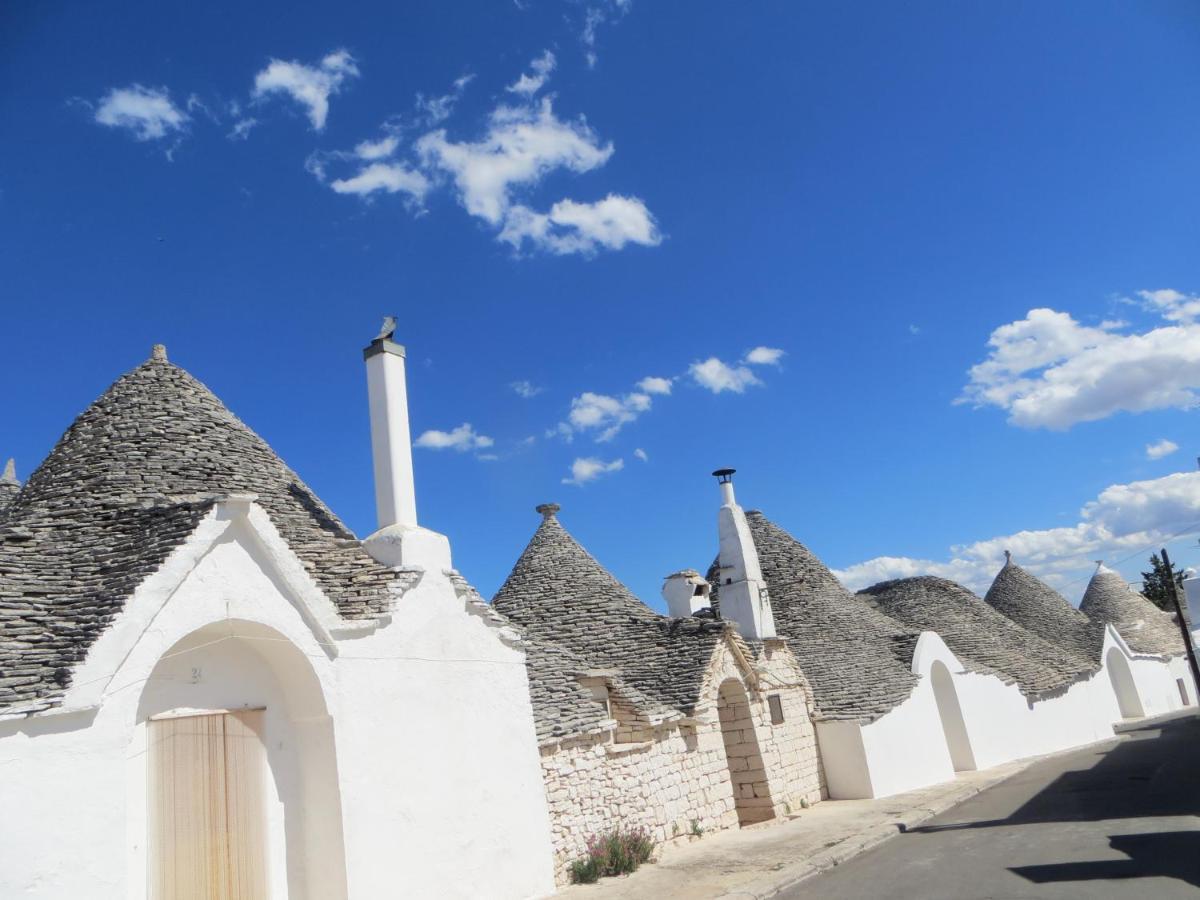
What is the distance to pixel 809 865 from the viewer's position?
31.9ft

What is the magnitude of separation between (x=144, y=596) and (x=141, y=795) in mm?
1528

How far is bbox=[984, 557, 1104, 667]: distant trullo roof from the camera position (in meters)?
31.2

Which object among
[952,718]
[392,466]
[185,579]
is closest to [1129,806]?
[952,718]

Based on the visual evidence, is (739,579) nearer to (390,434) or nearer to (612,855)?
(612,855)

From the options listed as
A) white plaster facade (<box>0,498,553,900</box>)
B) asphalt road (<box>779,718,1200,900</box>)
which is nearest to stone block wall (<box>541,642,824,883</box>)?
white plaster facade (<box>0,498,553,900</box>)

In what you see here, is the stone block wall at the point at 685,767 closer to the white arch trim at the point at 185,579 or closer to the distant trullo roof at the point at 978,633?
the white arch trim at the point at 185,579

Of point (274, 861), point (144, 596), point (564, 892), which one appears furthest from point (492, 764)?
point (144, 596)

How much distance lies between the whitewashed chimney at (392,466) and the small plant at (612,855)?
12.3 ft

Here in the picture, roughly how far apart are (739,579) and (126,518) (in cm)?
1114

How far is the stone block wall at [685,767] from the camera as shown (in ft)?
33.2

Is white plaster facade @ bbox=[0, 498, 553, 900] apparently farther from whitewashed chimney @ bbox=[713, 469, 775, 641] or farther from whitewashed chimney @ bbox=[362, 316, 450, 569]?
whitewashed chimney @ bbox=[713, 469, 775, 641]

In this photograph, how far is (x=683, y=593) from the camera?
16312 millimetres

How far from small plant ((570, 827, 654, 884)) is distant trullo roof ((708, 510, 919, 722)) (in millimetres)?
6702

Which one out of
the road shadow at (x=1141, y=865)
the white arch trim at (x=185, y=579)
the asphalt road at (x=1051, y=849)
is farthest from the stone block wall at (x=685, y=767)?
the road shadow at (x=1141, y=865)
